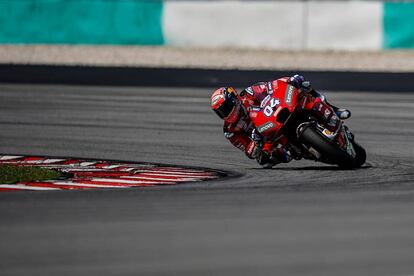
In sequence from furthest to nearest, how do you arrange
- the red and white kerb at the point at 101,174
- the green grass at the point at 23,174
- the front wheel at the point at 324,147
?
1. the front wheel at the point at 324,147
2. the green grass at the point at 23,174
3. the red and white kerb at the point at 101,174

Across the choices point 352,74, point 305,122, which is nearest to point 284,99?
point 305,122

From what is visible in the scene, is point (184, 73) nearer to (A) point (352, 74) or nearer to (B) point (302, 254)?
(A) point (352, 74)

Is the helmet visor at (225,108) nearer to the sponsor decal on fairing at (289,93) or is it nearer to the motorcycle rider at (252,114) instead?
the motorcycle rider at (252,114)

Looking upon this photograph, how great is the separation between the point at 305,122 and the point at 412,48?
58.3 ft

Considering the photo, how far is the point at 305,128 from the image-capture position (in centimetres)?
1328

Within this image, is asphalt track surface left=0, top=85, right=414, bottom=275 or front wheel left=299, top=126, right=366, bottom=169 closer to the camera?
A: asphalt track surface left=0, top=85, right=414, bottom=275

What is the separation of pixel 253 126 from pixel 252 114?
Answer: 21cm

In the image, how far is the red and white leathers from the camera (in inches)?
532

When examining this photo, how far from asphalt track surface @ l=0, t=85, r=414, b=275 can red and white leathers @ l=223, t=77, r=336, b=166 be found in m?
0.21

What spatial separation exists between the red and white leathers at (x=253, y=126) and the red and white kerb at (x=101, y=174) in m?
0.59

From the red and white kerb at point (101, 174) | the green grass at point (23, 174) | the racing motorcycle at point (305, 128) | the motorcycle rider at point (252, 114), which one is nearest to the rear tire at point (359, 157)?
the racing motorcycle at point (305, 128)

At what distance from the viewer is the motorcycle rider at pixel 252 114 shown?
44.1 feet

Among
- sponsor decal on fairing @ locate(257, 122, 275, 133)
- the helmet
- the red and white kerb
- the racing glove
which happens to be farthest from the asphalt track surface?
the helmet

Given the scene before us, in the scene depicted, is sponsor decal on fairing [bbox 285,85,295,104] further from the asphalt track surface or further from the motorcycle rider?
the asphalt track surface
